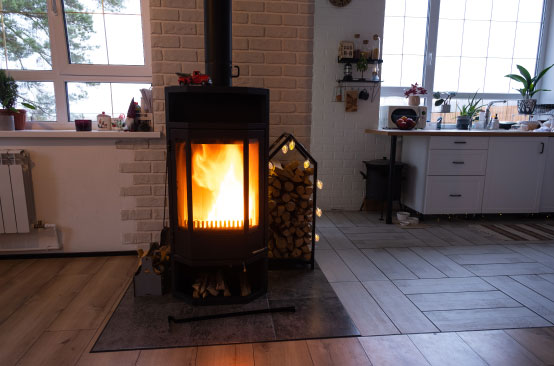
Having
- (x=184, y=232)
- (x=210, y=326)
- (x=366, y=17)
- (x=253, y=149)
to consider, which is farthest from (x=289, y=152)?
(x=366, y=17)

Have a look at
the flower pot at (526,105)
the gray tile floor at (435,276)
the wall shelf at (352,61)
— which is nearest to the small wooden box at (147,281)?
the gray tile floor at (435,276)

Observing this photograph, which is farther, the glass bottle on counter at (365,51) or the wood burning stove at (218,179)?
the glass bottle on counter at (365,51)

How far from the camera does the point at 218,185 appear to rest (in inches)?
67.7

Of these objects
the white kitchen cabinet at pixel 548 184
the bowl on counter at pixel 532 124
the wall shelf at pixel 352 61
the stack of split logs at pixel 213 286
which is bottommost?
the stack of split logs at pixel 213 286

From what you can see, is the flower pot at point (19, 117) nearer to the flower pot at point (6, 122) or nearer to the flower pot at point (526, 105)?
the flower pot at point (6, 122)

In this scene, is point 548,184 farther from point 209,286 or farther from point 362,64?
point 209,286

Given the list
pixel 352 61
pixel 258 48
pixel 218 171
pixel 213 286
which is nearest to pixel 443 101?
pixel 352 61

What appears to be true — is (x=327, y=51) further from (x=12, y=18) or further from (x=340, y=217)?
(x=12, y=18)

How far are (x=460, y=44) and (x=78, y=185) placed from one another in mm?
3862

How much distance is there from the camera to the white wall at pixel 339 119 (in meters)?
3.52

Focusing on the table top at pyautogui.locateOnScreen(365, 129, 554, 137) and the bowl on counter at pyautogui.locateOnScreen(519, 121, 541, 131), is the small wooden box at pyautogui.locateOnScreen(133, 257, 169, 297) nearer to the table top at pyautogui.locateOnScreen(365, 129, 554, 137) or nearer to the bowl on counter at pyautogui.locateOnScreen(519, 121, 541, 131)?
the table top at pyautogui.locateOnScreen(365, 129, 554, 137)

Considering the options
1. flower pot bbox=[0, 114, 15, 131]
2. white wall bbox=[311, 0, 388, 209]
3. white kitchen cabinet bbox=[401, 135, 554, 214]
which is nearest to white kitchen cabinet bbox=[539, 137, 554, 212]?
white kitchen cabinet bbox=[401, 135, 554, 214]

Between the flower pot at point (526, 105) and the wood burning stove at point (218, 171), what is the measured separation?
11.4 feet

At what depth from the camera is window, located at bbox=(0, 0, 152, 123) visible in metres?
2.52
